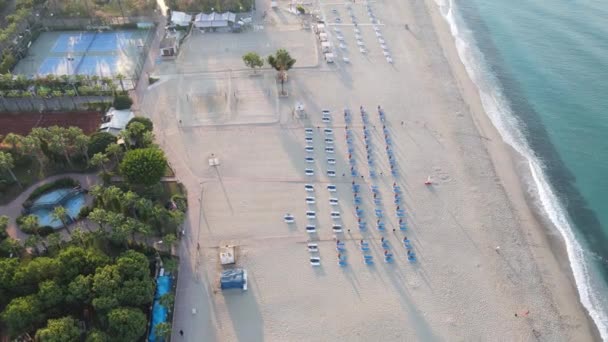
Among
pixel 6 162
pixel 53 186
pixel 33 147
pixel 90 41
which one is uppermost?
pixel 90 41

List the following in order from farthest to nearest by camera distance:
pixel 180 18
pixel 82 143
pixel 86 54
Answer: pixel 180 18
pixel 86 54
pixel 82 143

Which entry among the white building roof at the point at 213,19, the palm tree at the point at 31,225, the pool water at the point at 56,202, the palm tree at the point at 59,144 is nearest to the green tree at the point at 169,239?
the palm tree at the point at 31,225

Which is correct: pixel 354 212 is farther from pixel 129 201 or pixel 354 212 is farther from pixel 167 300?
pixel 129 201

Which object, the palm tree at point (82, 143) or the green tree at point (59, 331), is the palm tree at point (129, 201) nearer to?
the palm tree at point (82, 143)

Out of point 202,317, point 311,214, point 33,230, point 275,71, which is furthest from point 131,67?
point 202,317

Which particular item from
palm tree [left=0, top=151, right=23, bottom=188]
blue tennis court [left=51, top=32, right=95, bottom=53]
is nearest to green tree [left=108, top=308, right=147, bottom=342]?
palm tree [left=0, top=151, right=23, bottom=188]

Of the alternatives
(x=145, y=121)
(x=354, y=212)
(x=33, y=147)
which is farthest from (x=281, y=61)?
(x=33, y=147)
